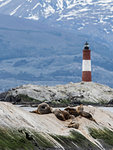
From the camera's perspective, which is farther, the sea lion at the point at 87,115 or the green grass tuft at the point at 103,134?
the sea lion at the point at 87,115

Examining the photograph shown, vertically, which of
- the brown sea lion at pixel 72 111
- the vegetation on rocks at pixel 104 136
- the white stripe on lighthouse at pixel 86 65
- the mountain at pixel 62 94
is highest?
the white stripe on lighthouse at pixel 86 65

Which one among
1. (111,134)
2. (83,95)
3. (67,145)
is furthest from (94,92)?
(67,145)

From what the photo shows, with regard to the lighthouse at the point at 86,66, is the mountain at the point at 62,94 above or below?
below

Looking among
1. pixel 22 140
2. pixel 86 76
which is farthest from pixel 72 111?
pixel 86 76

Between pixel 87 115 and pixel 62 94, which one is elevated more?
pixel 87 115

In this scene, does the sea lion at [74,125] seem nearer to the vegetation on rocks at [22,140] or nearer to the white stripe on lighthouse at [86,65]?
the vegetation on rocks at [22,140]

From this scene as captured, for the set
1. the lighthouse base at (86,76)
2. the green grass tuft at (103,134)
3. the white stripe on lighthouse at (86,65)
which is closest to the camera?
the green grass tuft at (103,134)

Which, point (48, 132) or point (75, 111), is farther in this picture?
point (75, 111)

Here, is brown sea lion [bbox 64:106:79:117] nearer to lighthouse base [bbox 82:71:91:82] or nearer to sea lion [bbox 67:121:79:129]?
sea lion [bbox 67:121:79:129]

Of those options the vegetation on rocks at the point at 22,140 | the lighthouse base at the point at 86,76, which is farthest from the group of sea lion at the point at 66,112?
the lighthouse base at the point at 86,76

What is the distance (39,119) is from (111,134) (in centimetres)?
497

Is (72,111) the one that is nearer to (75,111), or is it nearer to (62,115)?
(75,111)

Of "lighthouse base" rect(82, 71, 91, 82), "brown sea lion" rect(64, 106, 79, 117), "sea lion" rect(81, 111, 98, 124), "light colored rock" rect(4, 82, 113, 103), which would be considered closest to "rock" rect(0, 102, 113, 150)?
"sea lion" rect(81, 111, 98, 124)

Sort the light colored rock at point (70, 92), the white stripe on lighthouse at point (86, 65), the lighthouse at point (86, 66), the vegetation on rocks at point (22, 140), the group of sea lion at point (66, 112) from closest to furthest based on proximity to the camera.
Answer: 1. the vegetation on rocks at point (22, 140)
2. the group of sea lion at point (66, 112)
3. the light colored rock at point (70, 92)
4. the white stripe on lighthouse at point (86, 65)
5. the lighthouse at point (86, 66)
